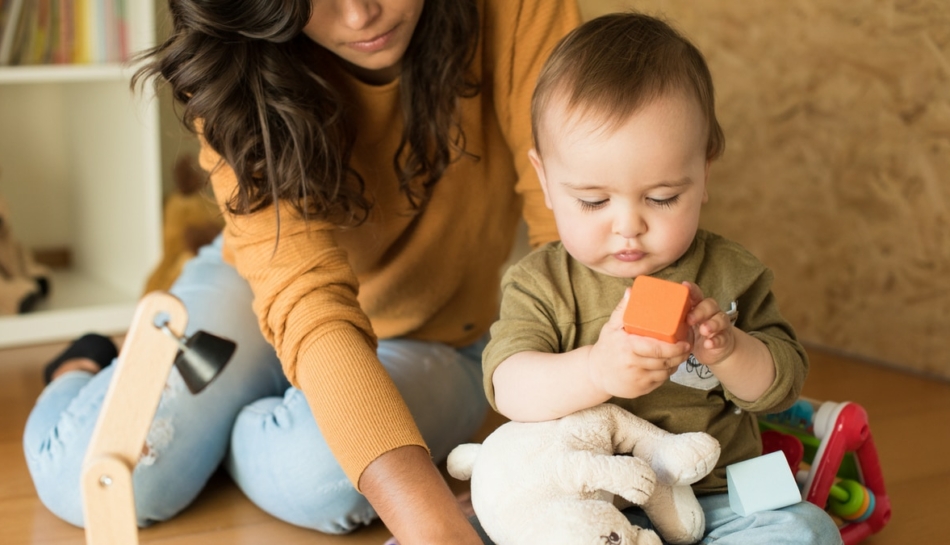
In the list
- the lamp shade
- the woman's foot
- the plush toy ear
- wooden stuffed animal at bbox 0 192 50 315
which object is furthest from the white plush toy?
Answer: wooden stuffed animal at bbox 0 192 50 315

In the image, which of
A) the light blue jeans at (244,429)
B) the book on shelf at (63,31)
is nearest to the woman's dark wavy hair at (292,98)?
the light blue jeans at (244,429)

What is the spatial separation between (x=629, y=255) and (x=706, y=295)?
10 centimetres

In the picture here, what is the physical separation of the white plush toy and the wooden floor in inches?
14.6

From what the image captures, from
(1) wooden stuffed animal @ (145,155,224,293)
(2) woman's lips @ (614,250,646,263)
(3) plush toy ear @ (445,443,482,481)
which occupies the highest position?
(2) woman's lips @ (614,250,646,263)

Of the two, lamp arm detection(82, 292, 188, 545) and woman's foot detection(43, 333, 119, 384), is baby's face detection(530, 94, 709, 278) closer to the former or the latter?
lamp arm detection(82, 292, 188, 545)

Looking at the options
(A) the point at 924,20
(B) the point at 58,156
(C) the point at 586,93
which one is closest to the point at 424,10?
(C) the point at 586,93

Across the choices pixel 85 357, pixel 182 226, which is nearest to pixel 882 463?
pixel 85 357

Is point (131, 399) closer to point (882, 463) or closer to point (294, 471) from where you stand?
point (294, 471)

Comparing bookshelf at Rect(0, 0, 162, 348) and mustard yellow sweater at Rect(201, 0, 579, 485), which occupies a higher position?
mustard yellow sweater at Rect(201, 0, 579, 485)

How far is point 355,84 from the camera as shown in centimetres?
119

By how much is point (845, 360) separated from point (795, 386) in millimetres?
1062

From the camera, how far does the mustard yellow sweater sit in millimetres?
1011

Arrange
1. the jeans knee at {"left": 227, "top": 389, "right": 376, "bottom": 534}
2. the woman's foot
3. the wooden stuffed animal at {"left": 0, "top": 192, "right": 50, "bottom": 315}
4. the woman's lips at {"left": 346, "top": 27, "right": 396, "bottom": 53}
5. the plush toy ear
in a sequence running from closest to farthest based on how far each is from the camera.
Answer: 1. the plush toy ear
2. the woman's lips at {"left": 346, "top": 27, "right": 396, "bottom": 53}
3. the jeans knee at {"left": 227, "top": 389, "right": 376, "bottom": 534}
4. the woman's foot
5. the wooden stuffed animal at {"left": 0, "top": 192, "right": 50, "bottom": 315}

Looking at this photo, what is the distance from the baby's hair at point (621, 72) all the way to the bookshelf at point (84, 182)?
4.08 ft
